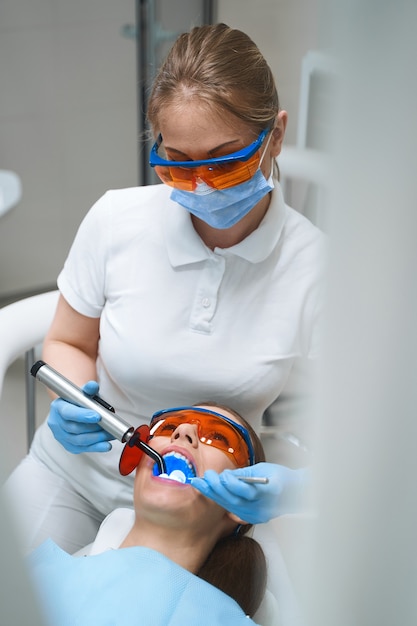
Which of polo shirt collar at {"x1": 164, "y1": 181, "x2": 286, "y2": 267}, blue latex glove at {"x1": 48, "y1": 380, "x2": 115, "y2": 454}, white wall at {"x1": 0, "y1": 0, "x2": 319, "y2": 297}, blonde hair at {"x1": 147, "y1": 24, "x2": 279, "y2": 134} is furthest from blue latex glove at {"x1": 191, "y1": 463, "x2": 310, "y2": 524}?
white wall at {"x1": 0, "y1": 0, "x2": 319, "y2": 297}

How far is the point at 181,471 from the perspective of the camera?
3.98 ft

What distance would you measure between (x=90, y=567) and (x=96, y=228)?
0.58 m

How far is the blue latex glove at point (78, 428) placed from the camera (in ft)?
3.98

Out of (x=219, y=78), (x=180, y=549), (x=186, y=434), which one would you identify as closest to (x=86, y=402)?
(x=186, y=434)

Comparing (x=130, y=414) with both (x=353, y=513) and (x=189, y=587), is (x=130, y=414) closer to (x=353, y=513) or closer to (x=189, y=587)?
(x=189, y=587)

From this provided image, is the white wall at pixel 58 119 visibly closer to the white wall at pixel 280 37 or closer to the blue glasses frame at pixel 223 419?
the white wall at pixel 280 37

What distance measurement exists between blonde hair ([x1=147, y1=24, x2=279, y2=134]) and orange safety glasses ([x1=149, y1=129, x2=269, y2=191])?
5 centimetres

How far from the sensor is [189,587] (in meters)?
1.13

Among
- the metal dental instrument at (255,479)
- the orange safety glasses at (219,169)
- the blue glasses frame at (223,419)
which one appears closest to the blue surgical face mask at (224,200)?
the orange safety glasses at (219,169)

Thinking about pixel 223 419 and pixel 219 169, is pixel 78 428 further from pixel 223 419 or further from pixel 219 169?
pixel 219 169

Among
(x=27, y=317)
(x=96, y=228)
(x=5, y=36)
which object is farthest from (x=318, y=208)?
(x=5, y=36)

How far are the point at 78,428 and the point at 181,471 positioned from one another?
0.61ft

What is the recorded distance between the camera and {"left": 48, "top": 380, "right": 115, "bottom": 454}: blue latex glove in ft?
3.98

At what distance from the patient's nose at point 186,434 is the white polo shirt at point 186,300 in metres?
0.10
